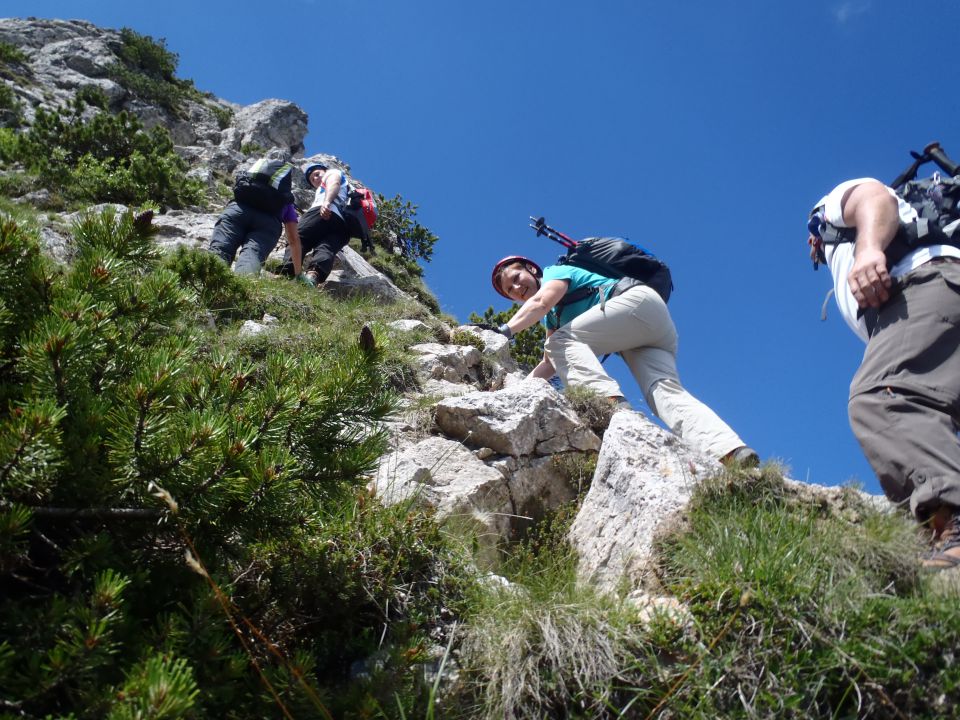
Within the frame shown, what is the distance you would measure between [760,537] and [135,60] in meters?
29.6

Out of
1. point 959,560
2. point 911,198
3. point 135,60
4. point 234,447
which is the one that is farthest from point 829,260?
point 135,60

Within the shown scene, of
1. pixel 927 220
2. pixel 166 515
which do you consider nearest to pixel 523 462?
pixel 927 220

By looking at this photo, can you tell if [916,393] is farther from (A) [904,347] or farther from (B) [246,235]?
(B) [246,235]

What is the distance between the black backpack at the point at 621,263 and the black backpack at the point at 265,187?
445cm

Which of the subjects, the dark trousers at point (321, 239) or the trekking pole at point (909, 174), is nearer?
the trekking pole at point (909, 174)

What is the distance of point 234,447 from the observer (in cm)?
191

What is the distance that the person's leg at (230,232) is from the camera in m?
8.33

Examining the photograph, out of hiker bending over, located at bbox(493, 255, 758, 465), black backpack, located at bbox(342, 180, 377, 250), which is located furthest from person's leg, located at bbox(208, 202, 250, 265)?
hiker bending over, located at bbox(493, 255, 758, 465)

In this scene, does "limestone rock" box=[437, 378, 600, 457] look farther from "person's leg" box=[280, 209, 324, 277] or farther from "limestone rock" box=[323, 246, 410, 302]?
"person's leg" box=[280, 209, 324, 277]

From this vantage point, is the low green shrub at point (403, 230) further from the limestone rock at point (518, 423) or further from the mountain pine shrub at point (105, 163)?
the limestone rock at point (518, 423)

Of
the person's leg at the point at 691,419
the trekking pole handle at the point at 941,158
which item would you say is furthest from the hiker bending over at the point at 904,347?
the person's leg at the point at 691,419

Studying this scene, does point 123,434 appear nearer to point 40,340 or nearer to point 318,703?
point 40,340

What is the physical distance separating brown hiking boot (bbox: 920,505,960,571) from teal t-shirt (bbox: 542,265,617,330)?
309 centimetres

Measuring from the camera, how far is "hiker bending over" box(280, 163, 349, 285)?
31.3 ft
